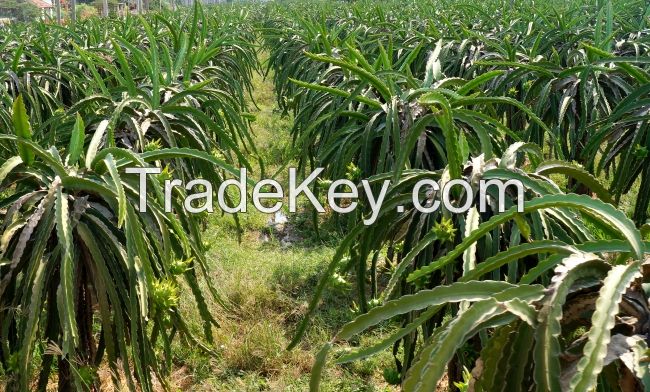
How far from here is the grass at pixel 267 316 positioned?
1.89 metres

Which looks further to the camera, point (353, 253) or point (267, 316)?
point (267, 316)

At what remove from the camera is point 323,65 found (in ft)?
11.2

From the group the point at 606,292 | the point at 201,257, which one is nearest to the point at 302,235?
the point at 201,257

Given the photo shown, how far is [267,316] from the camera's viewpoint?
2221 mm

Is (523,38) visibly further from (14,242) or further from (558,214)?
(14,242)

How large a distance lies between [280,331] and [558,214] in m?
1.25

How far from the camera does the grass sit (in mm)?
1892

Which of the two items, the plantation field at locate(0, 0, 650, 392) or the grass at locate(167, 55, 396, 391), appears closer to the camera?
the plantation field at locate(0, 0, 650, 392)

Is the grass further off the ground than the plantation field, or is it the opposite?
the plantation field

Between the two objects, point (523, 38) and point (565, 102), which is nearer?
point (565, 102)

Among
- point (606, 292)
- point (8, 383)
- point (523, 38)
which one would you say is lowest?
point (8, 383)

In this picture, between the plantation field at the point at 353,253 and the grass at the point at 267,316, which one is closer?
the plantation field at the point at 353,253

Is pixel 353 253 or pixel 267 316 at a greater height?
pixel 353 253

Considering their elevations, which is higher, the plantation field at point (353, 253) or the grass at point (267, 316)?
the plantation field at point (353, 253)
